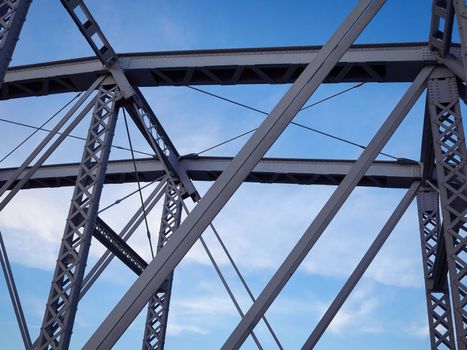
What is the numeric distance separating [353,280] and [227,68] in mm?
6562

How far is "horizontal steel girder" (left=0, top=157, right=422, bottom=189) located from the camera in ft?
52.6

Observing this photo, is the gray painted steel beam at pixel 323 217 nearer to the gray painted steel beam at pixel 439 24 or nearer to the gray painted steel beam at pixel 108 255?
the gray painted steel beam at pixel 439 24

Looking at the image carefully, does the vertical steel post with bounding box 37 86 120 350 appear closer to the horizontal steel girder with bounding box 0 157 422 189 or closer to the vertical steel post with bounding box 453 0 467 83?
the horizontal steel girder with bounding box 0 157 422 189

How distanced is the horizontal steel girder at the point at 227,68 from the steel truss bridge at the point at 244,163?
0.10 ft

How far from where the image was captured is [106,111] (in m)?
12.8

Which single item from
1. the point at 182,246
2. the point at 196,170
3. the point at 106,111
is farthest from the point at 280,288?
the point at 196,170

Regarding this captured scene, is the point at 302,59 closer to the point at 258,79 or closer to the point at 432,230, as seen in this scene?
the point at 258,79

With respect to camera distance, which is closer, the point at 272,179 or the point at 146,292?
the point at 146,292

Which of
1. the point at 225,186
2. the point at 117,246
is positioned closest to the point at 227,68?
the point at 117,246

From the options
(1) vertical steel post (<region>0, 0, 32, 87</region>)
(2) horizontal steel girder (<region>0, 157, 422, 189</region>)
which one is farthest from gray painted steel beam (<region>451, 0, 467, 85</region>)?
(2) horizontal steel girder (<region>0, 157, 422, 189</region>)

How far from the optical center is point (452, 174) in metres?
9.67

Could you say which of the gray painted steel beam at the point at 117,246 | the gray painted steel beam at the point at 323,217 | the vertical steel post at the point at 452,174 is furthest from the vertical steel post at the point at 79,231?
the vertical steel post at the point at 452,174

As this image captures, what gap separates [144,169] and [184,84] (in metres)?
5.69

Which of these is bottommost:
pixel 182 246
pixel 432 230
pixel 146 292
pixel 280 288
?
pixel 146 292
